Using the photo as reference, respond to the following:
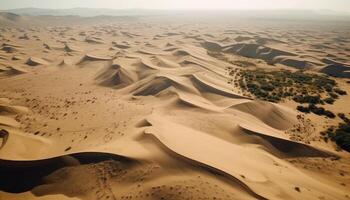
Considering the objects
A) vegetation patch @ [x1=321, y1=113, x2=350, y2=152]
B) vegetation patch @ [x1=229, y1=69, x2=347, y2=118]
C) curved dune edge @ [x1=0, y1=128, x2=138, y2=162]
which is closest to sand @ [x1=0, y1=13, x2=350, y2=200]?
curved dune edge @ [x1=0, y1=128, x2=138, y2=162]

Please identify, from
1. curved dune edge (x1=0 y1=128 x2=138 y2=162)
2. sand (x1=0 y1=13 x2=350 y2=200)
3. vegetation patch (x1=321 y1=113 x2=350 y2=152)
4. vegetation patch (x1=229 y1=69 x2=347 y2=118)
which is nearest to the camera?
sand (x1=0 y1=13 x2=350 y2=200)

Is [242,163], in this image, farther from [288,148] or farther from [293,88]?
[293,88]

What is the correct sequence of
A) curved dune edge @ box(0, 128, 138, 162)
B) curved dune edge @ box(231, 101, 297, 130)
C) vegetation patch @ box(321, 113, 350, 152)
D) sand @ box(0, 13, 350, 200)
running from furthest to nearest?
curved dune edge @ box(231, 101, 297, 130)
vegetation patch @ box(321, 113, 350, 152)
curved dune edge @ box(0, 128, 138, 162)
sand @ box(0, 13, 350, 200)

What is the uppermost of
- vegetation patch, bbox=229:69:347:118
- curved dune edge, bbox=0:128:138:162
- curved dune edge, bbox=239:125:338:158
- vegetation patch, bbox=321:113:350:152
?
curved dune edge, bbox=0:128:138:162

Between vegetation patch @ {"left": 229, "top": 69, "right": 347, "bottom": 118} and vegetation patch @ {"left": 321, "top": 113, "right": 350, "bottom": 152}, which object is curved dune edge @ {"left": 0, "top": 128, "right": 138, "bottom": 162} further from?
vegetation patch @ {"left": 229, "top": 69, "right": 347, "bottom": 118}

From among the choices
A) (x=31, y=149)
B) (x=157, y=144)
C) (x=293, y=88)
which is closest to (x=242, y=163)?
(x=157, y=144)

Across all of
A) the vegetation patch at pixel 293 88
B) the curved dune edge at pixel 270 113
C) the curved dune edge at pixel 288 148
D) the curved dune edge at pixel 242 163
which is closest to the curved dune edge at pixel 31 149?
the curved dune edge at pixel 242 163

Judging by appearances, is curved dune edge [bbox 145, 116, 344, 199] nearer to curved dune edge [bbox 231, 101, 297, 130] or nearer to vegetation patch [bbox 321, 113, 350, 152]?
vegetation patch [bbox 321, 113, 350, 152]

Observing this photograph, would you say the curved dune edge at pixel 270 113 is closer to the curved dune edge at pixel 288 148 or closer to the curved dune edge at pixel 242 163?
the curved dune edge at pixel 288 148

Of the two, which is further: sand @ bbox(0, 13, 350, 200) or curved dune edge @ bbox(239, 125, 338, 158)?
curved dune edge @ bbox(239, 125, 338, 158)

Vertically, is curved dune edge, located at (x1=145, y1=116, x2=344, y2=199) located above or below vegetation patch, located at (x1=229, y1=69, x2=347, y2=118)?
above
